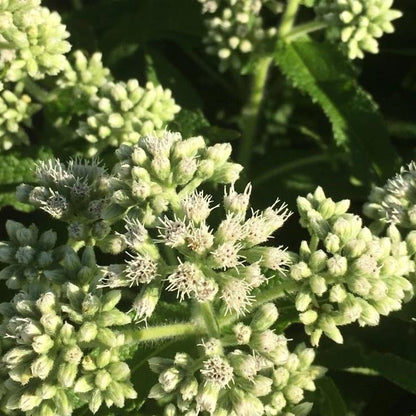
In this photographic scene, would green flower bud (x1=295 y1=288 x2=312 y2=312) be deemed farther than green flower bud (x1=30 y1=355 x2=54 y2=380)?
Yes

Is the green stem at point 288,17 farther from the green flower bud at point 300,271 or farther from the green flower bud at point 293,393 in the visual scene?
the green flower bud at point 293,393

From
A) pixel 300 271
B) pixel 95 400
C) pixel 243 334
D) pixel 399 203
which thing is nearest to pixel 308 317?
pixel 300 271

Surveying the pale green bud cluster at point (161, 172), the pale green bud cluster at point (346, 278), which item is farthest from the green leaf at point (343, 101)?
the pale green bud cluster at point (161, 172)

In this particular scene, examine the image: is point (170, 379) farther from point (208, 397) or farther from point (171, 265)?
point (171, 265)

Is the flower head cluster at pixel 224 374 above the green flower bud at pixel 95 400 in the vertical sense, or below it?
above

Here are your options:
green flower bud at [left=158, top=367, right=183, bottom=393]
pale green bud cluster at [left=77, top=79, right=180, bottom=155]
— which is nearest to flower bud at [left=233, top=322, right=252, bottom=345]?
green flower bud at [left=158, top=367, right=183, bottom=393]

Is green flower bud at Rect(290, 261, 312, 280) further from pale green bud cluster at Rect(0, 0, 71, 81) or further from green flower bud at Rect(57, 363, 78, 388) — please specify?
pale green bud cluster at Rect(0, 0, 71, 81)
